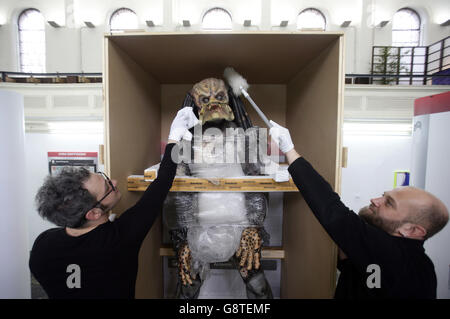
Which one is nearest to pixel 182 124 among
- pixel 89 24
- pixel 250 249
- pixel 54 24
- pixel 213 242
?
pixel 213 242

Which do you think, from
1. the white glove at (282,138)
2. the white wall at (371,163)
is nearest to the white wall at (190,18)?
the white wall at (371,163)

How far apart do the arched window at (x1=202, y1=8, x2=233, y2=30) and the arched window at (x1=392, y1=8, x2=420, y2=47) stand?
13.8 feet

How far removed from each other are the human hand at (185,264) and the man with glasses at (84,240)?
31 cm

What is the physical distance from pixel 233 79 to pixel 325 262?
0.87m

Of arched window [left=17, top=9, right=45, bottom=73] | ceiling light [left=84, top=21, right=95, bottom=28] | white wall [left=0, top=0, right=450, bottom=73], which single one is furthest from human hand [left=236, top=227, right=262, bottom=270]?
arched window [left=17, top=9, right=45, bottom=73]

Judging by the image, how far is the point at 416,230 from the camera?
0.68 metres

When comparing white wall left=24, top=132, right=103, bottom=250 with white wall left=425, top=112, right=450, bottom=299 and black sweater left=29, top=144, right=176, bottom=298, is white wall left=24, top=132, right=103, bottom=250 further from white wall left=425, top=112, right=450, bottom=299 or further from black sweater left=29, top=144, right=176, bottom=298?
white wall left=425, top=112, right=450, bottom=299

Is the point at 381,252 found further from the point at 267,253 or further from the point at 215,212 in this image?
the point at 267,253

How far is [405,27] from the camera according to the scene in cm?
605

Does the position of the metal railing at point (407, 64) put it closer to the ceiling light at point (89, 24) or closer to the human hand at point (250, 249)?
the human hand at point (250, 249)

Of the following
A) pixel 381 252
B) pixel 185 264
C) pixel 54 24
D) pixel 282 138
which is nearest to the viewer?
pixel 381 252

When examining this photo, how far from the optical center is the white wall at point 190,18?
5.83 metres

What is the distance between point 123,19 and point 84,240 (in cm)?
707
